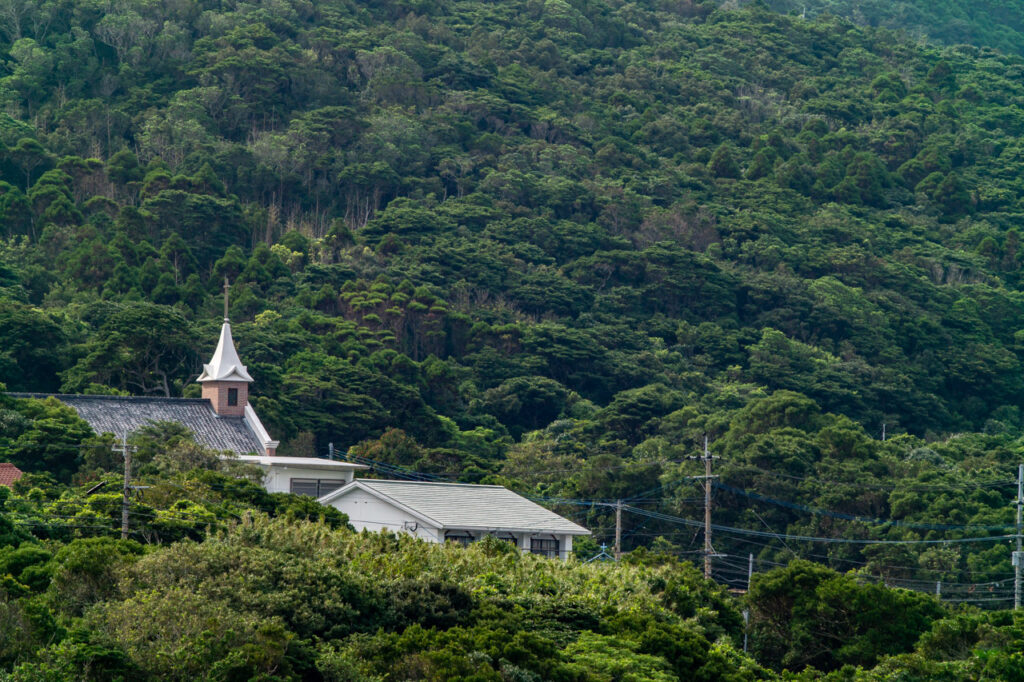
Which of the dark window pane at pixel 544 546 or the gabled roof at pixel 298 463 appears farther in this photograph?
the gabled roof at pixel 298 463

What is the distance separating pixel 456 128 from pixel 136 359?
1900 inches

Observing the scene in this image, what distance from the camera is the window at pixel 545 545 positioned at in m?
46.3

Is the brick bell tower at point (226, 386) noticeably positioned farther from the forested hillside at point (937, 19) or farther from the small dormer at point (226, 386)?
the forested hillside at point (937, 19)

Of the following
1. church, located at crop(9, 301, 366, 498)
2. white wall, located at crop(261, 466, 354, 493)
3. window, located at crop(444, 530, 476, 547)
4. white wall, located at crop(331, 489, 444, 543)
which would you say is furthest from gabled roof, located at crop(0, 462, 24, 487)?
window, located at crop(444, 530, 476, 547)

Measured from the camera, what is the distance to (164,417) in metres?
54.2

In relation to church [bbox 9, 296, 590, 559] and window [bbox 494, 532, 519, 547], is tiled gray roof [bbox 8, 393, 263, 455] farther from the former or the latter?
window [bbox 494, 532, 519, 547]

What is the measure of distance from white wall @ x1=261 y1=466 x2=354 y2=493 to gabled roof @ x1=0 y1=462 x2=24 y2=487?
7274mm

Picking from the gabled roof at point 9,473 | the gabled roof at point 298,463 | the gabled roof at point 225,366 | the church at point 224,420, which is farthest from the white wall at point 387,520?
the gabled roof at point 225,366

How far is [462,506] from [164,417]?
1387cm

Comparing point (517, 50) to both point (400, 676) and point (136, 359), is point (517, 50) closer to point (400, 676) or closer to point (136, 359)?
point (136, 359)

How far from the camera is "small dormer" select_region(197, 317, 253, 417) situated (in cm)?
5706

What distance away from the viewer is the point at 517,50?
124 metres

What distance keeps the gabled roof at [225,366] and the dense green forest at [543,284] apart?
517 cm

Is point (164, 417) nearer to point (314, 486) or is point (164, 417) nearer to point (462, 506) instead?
point (314, 486)
